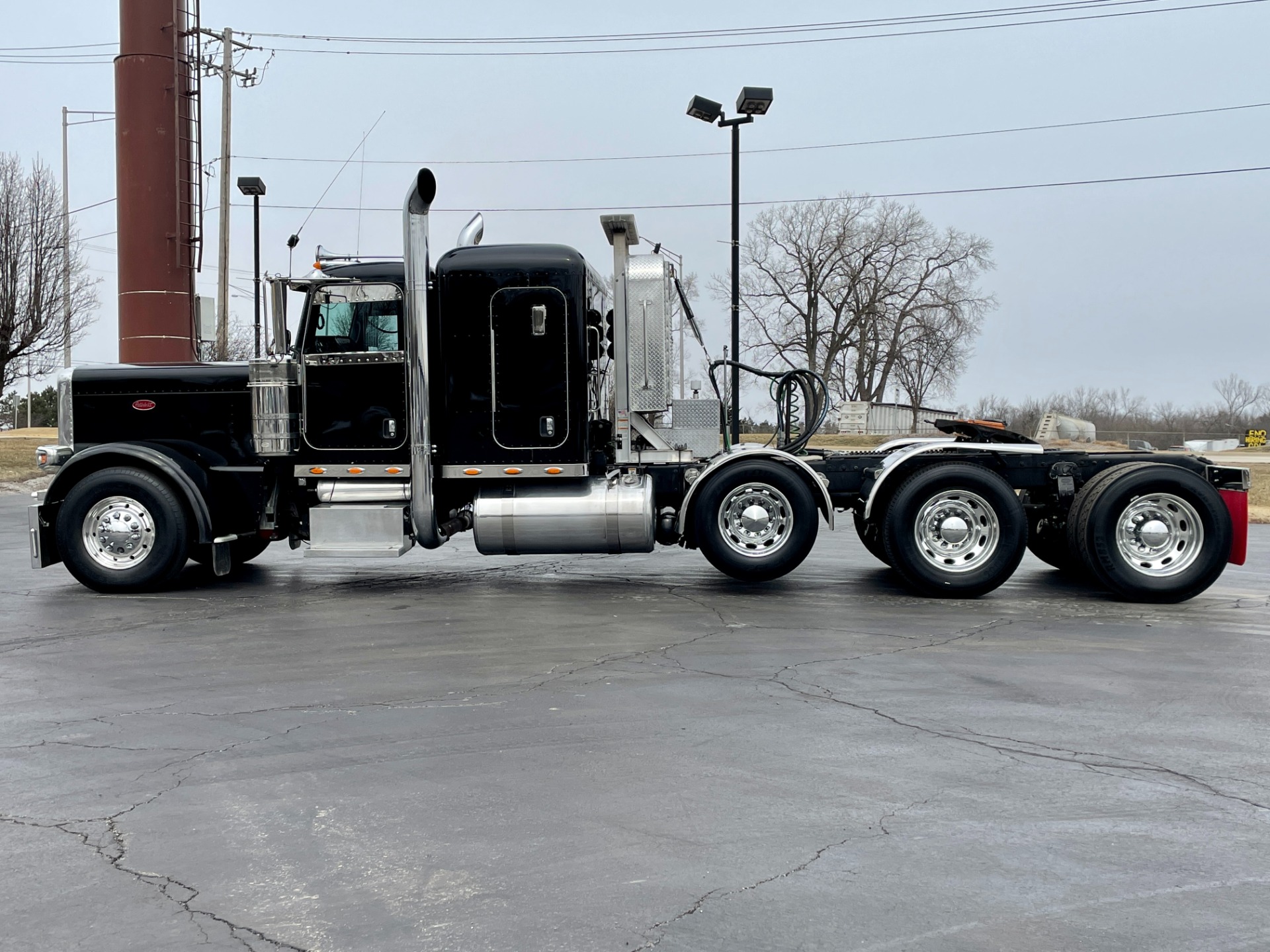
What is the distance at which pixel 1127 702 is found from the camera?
592 centimetres

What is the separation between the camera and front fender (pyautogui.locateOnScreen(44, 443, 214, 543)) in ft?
32.0

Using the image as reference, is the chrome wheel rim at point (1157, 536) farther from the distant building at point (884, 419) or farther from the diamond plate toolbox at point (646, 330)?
the distant building at point (884, 419)

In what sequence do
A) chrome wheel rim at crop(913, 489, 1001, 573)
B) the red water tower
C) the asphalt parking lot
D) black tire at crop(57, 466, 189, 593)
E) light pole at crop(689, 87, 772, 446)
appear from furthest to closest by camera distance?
the red water tower < light pole at crop(689, 87, 772, 446) < black tire at crop(57, 466, 189, 593) < chrome wheel rim at crop(913, 489, 1001, 573) < the asphalt parking lot

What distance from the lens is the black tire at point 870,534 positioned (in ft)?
34.1

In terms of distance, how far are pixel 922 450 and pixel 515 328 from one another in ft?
12.1

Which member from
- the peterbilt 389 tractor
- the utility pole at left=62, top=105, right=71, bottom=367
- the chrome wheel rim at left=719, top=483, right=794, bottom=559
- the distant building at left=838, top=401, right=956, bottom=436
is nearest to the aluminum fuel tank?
the peterbilt 389 tractor

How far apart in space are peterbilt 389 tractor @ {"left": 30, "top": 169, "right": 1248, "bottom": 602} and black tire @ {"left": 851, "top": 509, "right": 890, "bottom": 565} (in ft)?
1.34

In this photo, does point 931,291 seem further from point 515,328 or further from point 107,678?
point 107,678

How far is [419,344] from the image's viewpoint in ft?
31.3

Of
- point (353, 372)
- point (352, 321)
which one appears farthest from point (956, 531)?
point (352, 321)

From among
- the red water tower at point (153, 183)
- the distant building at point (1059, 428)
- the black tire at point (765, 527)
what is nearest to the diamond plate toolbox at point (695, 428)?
the black tire at point (765, 527)

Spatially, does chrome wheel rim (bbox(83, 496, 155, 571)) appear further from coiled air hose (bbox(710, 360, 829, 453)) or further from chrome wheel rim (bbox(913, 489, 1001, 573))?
chrome wheel rim (bbox(913, 489, 1001, 573))

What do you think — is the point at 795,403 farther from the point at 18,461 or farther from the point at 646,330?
the point at 18,461

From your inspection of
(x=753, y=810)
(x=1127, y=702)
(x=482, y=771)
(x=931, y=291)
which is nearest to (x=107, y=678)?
(x=482, y=771)
